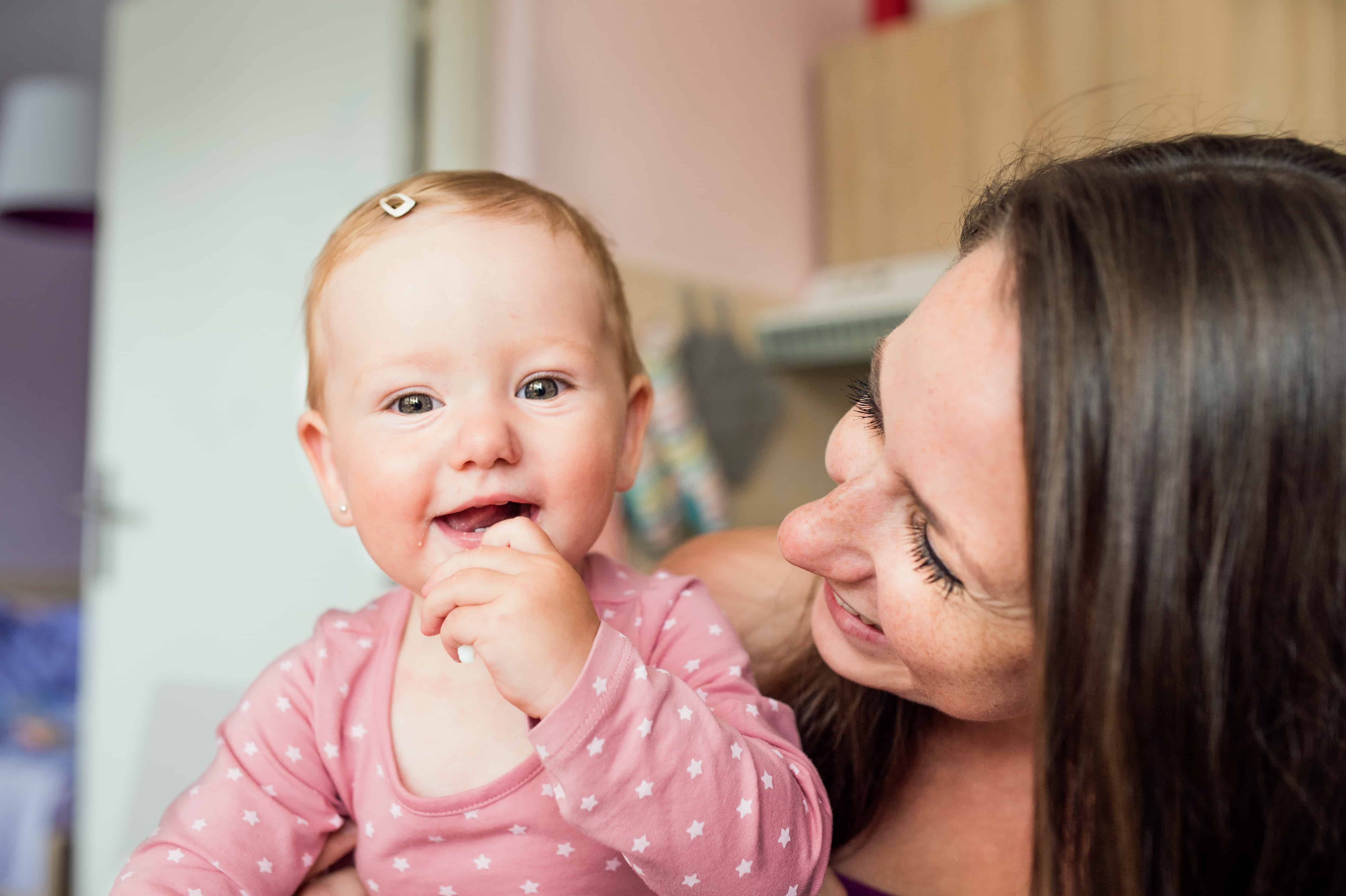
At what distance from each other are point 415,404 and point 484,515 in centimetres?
9

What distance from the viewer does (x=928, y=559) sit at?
63 centimetres

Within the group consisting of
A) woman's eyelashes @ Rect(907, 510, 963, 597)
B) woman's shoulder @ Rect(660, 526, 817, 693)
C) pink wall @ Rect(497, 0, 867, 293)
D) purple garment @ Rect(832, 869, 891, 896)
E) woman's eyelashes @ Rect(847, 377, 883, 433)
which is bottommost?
purple garment @ Rect(832, 869, 891, 896)

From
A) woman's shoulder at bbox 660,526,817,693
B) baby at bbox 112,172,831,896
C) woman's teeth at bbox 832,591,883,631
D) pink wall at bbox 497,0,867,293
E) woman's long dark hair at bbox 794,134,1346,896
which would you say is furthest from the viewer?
pink wall at bbox 497,0,867,293

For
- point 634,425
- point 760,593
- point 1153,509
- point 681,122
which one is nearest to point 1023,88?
point 681,122

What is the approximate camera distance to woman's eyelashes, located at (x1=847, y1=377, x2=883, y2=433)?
2.31 feet

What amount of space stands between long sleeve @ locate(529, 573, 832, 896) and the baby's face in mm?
160

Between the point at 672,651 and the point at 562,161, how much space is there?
181cm

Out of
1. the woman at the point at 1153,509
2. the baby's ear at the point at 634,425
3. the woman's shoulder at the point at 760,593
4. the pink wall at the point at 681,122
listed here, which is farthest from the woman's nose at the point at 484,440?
the pink wall at the point at 681,122

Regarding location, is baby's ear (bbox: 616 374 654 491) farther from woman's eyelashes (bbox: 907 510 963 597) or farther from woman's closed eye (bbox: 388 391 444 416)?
woman's eyelashes (bbox: 907 510 963 597)

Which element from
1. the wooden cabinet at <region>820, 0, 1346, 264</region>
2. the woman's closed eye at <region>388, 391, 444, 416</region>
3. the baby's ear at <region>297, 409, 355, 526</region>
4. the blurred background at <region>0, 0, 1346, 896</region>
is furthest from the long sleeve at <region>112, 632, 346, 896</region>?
the wooden cabinet at <region>820, 0, 1346, 264</region>

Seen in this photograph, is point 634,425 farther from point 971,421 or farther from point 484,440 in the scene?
point 971,421

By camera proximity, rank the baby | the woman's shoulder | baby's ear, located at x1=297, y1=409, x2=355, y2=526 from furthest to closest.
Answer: the woman's shoulder
baby's ear, located at x1=297, y1=409, x2=355, y2=526
the baby

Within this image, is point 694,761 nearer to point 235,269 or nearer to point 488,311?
point 488,311

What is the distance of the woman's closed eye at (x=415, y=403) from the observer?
2.40ft
